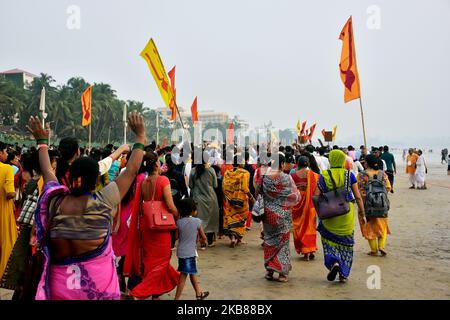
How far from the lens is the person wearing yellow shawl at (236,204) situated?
8.07 m

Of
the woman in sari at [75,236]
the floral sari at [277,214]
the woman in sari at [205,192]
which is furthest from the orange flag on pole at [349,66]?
the woman in sari at [75,236]

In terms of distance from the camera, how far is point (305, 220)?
281 inches

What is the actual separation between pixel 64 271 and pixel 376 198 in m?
5.74

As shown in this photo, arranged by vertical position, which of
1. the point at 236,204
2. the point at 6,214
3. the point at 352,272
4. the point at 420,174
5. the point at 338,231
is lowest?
the point at 352,272

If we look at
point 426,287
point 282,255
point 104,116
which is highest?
point 104,116

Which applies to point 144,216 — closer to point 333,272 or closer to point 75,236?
point 75,236

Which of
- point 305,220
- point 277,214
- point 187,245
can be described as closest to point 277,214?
point 277,214

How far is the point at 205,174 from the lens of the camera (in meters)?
7.92

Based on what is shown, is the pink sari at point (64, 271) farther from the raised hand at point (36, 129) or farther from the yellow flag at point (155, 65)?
the yellow flag at point (155, 65)
